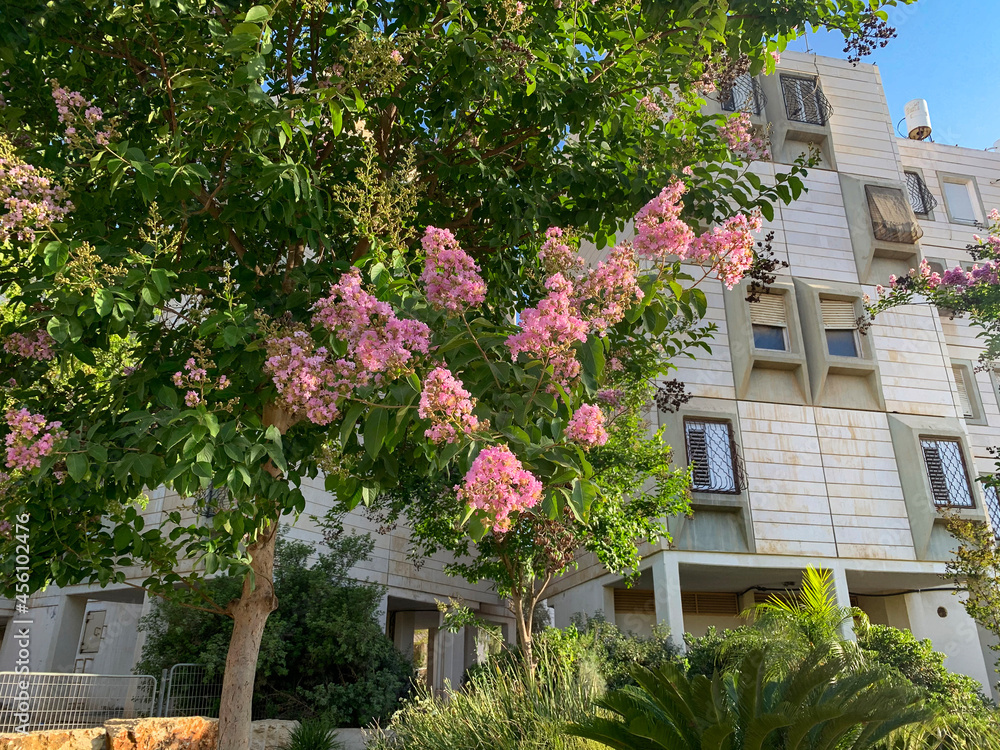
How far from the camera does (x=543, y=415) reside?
11.2 ft

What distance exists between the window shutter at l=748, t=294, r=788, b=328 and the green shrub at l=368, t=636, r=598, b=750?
35.8 ft

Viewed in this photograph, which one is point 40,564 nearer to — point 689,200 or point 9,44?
point 9,44

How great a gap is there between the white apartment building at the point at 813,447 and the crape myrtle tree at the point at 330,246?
9257 mm

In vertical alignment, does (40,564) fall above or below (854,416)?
below

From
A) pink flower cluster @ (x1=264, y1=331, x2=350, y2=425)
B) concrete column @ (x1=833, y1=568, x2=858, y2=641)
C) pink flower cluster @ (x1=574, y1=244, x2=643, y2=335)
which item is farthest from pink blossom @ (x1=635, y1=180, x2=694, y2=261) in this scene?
concrete column @ (x1=833, y1=568, x2=858, y2=641)

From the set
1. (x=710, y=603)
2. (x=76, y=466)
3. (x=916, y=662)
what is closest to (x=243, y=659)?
(x=76, y=466)

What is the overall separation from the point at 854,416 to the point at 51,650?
66.8 ft

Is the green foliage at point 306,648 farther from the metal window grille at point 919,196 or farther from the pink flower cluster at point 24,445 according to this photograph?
the metal window grille at point 919,196

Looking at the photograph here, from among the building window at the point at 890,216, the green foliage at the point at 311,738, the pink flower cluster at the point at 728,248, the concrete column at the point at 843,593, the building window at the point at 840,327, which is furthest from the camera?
the building window at the point at 890,216

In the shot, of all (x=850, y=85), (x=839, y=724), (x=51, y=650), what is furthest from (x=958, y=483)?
(x=51, y=650)

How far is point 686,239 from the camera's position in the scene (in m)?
3.55

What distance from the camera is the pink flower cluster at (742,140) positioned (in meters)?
5.34

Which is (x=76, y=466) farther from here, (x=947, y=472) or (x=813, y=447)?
(x=947, y=472)

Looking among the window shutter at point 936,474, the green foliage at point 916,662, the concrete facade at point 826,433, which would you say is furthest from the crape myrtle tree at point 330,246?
the window shutter at point 936,474
